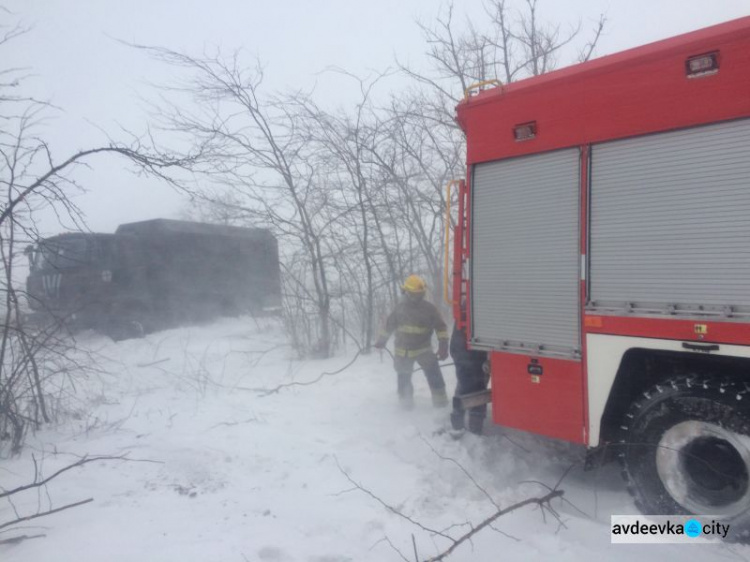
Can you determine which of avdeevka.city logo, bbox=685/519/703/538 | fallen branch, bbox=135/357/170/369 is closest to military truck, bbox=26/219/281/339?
fallen branch, bbox=135/357/170/369

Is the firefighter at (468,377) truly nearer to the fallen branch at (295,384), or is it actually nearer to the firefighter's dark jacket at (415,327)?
the firefighter's dark jacket at (415,327)

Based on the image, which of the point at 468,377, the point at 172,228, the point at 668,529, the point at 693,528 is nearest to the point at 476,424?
the point at 468,377

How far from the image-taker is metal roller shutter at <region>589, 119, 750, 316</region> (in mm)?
3129

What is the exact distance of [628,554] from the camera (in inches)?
126

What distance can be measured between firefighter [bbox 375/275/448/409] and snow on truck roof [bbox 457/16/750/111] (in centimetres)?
265

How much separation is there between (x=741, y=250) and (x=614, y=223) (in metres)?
0.74

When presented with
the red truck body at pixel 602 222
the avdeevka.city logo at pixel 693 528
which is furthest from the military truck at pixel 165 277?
the avdeevka.city logo at pixel 693 528

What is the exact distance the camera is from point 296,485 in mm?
4258

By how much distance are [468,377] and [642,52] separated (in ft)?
9.24

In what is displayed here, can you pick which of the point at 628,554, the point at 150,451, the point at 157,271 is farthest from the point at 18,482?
the point at 157,271

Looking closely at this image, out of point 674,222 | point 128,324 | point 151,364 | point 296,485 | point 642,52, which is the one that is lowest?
point 296,485

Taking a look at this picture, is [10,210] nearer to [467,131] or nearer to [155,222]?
[467,131]

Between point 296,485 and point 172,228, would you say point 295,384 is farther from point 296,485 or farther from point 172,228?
point 172,228

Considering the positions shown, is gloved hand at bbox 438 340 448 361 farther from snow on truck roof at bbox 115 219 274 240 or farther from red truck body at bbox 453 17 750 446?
snow on truck roof at bbox 115 219 274 240
